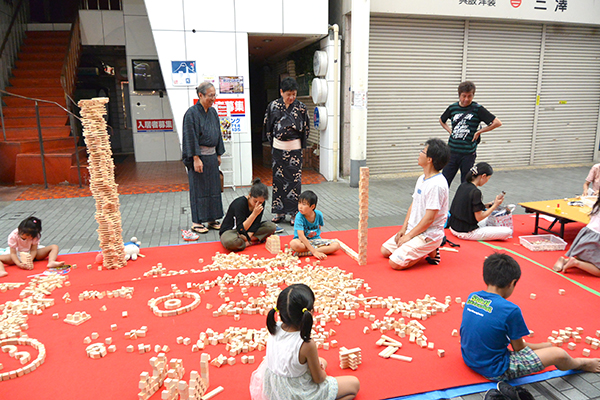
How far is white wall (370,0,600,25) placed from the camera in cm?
938

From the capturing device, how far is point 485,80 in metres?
10.8

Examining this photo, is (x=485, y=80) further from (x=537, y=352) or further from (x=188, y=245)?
(x=537, y=352)

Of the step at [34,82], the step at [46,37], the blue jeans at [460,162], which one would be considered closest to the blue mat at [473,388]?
the blue jeans at [460,162]

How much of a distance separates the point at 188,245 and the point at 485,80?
28.9 ft

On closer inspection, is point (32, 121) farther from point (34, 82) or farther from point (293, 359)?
point (293, 359)

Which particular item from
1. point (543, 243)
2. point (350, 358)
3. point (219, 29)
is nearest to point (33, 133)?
point (219, 29)

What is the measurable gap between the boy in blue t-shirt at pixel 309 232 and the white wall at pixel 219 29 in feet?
13.7

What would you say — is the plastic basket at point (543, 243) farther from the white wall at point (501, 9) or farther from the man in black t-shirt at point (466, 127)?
the white wall at point (501, 9)

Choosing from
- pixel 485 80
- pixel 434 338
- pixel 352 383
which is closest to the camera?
pixel 352 383

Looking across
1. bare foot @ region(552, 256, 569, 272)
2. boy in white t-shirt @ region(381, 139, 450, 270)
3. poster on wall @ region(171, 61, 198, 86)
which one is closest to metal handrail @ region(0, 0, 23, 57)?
poster on wall @ region(171, 61, 198, 86)

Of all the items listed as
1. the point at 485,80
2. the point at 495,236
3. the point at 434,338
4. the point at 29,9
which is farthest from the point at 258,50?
the point at 434,338

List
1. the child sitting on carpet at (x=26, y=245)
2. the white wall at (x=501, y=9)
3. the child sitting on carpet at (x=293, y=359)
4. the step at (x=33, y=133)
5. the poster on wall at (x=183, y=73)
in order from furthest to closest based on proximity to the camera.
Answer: the step at (x=33, y=133), the white wall at (x=501, y=9), the poster on wall at (x=183, y=73), the child sitting on carpet at (x=26, y=245), the child sitting on carpet at (x=293, y=359)

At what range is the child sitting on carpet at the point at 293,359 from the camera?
7.50 feet

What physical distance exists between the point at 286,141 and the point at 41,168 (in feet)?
19.8
